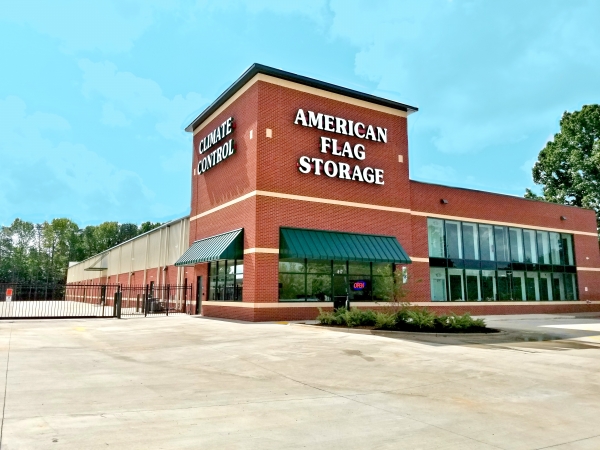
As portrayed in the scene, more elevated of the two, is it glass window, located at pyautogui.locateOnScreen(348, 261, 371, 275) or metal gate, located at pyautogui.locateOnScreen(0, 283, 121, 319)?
glass window, located at pyautogui.locateOnScreen(348, 261, 371, 275)

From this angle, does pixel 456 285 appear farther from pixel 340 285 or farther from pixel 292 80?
pixel 292 80

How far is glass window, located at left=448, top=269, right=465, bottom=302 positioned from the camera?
29.6 meters

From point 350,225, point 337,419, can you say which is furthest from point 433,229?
point 337,419

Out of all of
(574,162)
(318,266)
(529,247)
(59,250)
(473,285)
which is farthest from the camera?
(59,250)

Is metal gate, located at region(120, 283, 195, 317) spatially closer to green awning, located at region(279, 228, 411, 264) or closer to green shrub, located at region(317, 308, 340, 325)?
green awning, located at region(279, 228, 411, 264)

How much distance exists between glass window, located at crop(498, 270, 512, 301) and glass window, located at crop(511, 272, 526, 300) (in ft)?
1.49

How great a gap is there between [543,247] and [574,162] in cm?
1720

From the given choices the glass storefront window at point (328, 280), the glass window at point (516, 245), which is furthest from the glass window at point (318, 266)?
the glass window at point (516, 245)

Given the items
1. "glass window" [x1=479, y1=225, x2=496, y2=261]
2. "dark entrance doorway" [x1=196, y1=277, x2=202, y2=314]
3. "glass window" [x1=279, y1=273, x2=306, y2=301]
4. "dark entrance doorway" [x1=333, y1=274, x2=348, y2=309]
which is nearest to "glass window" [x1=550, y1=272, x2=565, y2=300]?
Answer: "glass window" [x1=479, y1=225, x2=496, y2=261]

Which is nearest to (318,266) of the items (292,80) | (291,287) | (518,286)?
(291,287)

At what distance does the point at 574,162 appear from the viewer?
46.5 metres

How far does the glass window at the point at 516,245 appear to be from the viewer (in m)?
32.8

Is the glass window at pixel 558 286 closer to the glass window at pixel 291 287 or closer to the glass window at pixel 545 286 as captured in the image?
the glass window at pixel 545 286

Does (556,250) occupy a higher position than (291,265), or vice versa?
(556,250)
